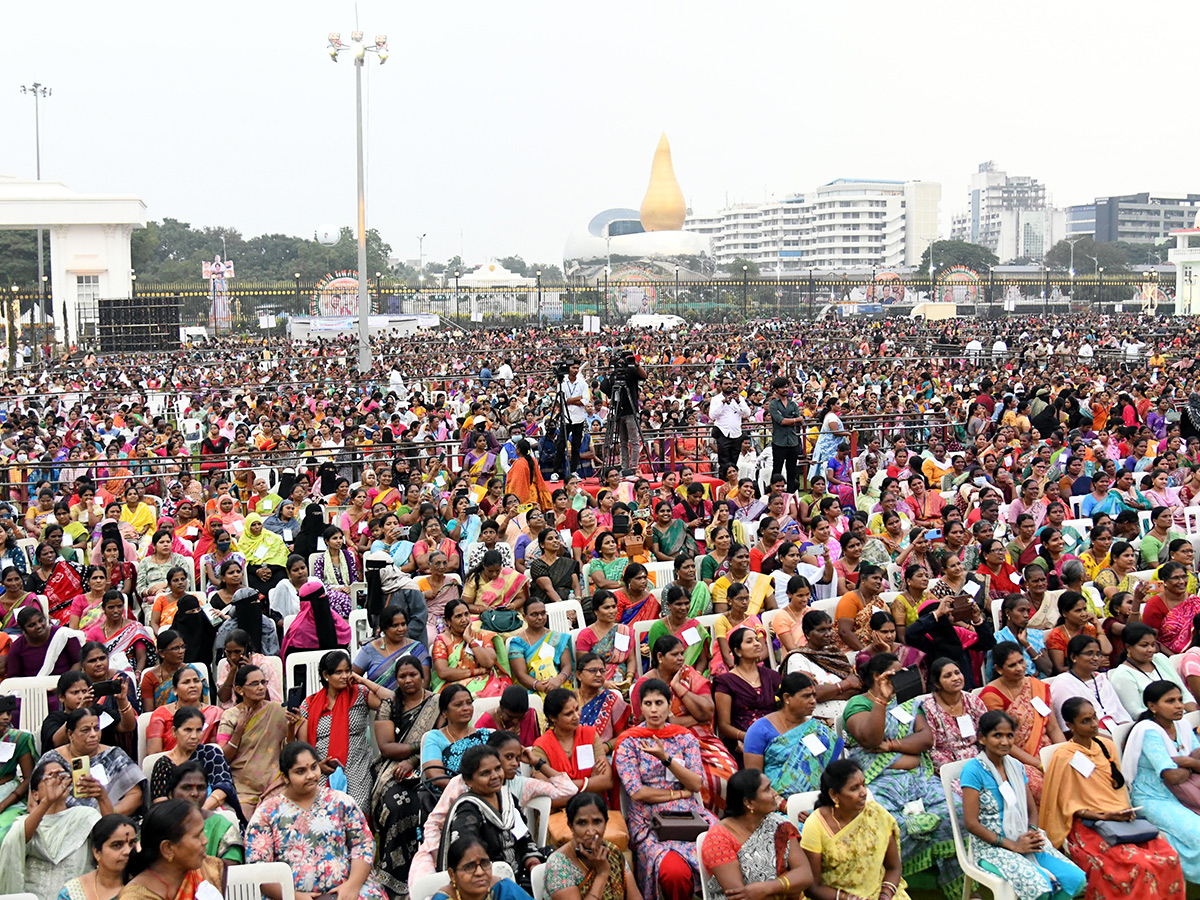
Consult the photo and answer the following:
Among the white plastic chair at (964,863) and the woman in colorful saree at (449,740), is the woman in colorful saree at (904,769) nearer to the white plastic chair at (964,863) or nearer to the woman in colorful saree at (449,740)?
the white plastic chair at (964,863)

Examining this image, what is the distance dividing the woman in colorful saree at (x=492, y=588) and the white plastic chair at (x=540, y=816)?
202 cm

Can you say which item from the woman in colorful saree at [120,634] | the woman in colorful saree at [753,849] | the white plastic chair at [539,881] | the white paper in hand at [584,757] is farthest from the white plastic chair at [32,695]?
the woman in colorful saree at [753,849]

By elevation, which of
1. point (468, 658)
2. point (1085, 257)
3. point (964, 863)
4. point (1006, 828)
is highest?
point (1085, 257)

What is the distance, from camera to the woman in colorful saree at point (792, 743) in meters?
5.09

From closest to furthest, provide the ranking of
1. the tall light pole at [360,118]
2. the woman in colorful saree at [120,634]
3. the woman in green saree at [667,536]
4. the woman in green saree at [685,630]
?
the woman in green saree at [685,630], the woman in colorful saree at [120,634], the woman in green saree at [667,536], the tall light pole at [360,118]

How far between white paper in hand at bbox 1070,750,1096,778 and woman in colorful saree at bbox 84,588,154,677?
4384 millimetres

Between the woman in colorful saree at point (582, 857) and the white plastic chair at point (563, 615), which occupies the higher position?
the white plastic chair at point (563, 615)

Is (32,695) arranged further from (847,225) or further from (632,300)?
(847,225)

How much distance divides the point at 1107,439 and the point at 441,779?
30.0 ft

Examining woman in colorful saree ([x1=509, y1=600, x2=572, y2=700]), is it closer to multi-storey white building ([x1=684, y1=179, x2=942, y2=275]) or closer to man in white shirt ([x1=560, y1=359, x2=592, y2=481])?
→ man in white shirt ([x1=560, y1=359, x2=592, y2=481])

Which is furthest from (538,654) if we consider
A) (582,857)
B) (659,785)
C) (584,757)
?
(582,857)

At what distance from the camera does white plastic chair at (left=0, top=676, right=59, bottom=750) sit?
5676 millimetres

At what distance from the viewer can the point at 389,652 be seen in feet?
19.6

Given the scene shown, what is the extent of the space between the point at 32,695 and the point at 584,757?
268 centimetres
